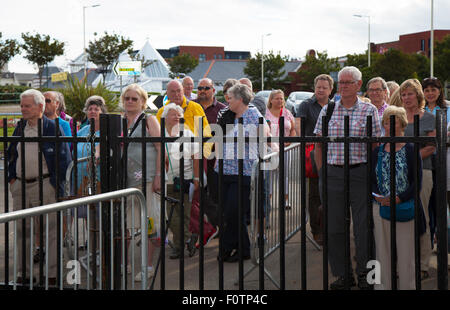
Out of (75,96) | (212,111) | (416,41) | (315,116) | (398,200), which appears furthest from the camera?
(416,41)

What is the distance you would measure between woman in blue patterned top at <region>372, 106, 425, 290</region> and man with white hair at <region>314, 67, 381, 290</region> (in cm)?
33

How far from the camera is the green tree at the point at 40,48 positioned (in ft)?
164

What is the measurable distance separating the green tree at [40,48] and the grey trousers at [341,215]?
47.7m

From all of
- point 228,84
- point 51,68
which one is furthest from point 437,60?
point 51,68

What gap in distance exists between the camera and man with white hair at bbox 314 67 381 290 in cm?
555

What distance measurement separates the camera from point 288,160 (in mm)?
6652

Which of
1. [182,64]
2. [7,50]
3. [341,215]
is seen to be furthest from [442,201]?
[182,64]

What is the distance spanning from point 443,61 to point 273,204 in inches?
2063

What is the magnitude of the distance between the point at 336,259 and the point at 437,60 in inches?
2099

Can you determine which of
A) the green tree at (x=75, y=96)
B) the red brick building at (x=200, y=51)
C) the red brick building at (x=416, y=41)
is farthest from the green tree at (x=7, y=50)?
the red brick building at (x=200, y=51)

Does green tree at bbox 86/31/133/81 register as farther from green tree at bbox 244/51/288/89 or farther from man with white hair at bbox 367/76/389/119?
man with white hair at bbox 367/76/389/119

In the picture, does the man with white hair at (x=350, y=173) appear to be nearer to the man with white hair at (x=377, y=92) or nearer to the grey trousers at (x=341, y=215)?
the grey trousers at (x=341, y=215)

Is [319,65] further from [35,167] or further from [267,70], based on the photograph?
[35,167]

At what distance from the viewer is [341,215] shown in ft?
18.8
